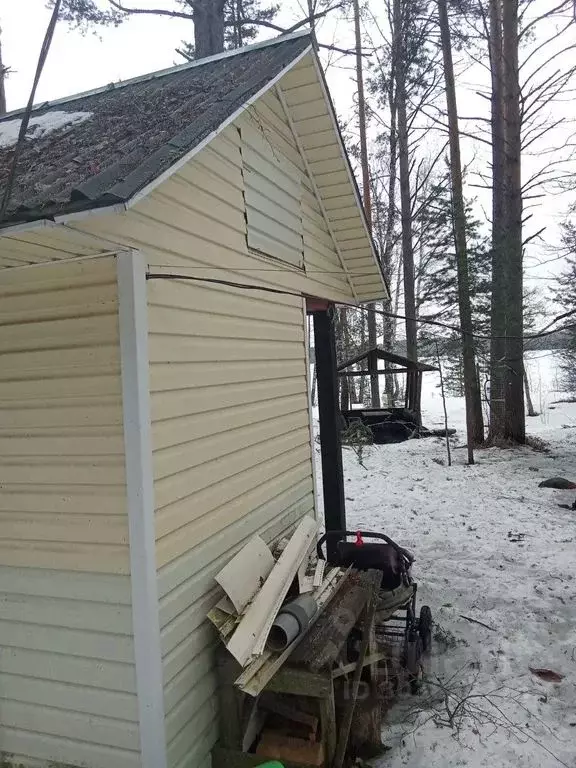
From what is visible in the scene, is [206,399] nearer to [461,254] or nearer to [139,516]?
[139,516]

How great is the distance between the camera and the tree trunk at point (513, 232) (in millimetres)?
12875

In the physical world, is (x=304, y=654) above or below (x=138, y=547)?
below

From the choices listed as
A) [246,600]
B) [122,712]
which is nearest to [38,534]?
[122,712]

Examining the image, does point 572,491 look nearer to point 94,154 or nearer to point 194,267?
point 194,267

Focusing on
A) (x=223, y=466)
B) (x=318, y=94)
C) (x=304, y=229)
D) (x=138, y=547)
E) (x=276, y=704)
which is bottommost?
(x=276, y=704)

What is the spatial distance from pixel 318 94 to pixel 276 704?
4409 mm

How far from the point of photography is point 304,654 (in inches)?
122

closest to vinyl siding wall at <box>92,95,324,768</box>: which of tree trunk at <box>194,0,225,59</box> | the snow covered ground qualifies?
the snow covered ground

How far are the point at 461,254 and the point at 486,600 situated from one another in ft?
29.6

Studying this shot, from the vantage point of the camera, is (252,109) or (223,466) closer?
(223,466)

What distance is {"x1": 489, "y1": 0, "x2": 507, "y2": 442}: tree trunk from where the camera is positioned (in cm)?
1310

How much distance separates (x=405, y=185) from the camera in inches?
696

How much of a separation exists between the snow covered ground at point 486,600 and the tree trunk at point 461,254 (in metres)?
1.54

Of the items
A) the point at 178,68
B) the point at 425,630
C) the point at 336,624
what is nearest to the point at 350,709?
the point at 336,624
